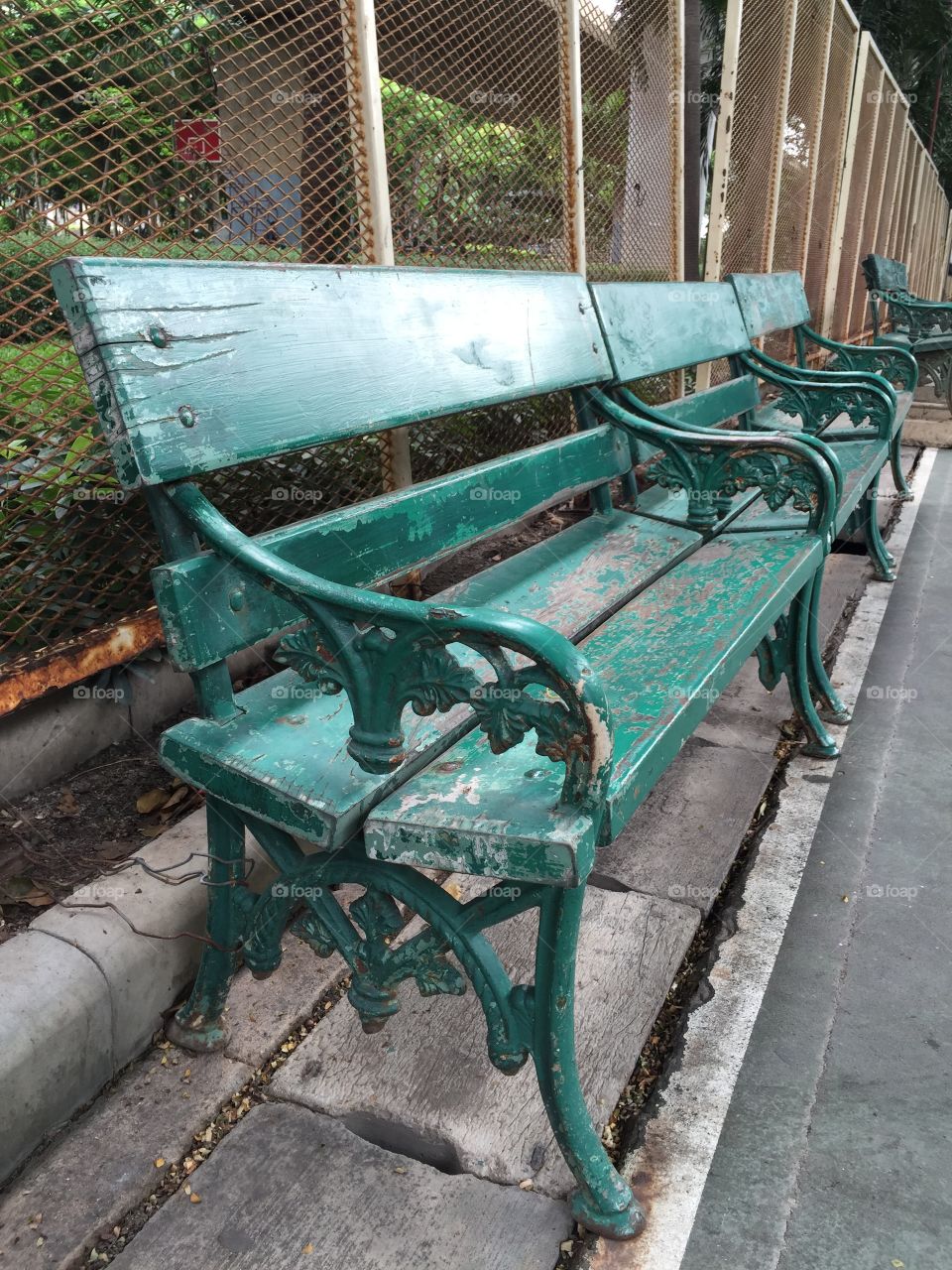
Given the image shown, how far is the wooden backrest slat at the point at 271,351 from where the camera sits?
1.39m

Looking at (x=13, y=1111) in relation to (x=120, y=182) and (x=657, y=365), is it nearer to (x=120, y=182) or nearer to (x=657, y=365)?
(x=120, y=182)

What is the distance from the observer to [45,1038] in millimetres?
1482

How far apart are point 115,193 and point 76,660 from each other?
38.1 inches

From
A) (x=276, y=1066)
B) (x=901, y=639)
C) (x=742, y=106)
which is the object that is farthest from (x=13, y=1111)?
(x=742, y=106)

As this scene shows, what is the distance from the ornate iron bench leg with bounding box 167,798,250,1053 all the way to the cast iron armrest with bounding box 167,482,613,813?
1.20 feet

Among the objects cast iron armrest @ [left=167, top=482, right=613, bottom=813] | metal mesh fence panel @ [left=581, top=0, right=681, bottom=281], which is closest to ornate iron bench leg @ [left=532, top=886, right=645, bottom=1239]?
cast iron armrest @ [left=167, top=482, right=613, bottom=813]

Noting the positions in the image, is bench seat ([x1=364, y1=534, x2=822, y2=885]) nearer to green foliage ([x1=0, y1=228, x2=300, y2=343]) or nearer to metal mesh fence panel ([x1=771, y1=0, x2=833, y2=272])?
green foliage ([x1=0, y1=228, x2=300, y2=343])

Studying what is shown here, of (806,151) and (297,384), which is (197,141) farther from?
(806,151)

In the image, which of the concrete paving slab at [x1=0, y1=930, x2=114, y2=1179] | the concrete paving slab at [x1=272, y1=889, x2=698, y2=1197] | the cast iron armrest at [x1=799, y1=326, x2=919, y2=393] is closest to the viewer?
the concrete paving slab at [x1=0, y1=930, x2=114, y2=1179]

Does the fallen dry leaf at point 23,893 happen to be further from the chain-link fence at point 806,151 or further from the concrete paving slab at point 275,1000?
the chain-link fence at point 806,151

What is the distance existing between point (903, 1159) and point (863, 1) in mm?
23150

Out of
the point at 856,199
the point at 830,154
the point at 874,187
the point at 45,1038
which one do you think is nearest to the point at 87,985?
the point at 45,1038

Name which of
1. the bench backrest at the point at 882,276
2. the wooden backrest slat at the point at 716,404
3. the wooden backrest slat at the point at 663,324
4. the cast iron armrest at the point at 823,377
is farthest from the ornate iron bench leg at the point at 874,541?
the bench backrest at the point at 882,276

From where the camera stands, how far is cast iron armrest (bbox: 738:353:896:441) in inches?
160
